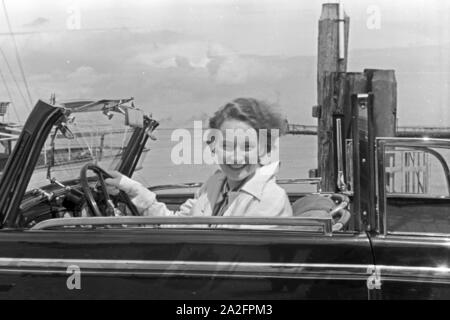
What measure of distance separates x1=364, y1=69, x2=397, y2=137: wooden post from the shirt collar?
3.09 metres

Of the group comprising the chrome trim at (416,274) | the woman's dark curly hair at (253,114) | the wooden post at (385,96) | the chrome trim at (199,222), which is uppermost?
the wooden post at (385,96)

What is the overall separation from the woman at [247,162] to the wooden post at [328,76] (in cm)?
324

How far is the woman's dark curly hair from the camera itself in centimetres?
263

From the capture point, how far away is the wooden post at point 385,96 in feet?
18.5

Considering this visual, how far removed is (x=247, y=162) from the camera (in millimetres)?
2625

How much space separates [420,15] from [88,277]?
4.33 metres

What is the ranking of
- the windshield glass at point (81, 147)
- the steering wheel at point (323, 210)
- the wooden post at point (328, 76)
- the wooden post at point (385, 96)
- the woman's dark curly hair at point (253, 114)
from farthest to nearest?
1. the wooden post at point (328, 76)
2. the wooden post at point (385, 96)
3. the windshield glass at point (81, 147)
4. the woman's dark curly hair at point (253, 114)
5. the steering wheel at point (323, 210)

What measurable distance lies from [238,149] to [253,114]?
145mm

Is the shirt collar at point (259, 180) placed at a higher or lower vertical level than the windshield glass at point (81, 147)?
lower

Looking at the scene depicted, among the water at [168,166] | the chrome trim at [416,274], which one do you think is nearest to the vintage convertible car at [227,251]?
the chrome trim at [416,274]

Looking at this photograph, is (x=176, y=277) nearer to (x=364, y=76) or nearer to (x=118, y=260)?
(x=118, y=260)

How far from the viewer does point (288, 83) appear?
4.44 m

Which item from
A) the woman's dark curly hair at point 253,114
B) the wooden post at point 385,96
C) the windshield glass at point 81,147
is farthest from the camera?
the wooden post at point 385,96

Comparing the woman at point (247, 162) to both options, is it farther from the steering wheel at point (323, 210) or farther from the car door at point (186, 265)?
the car door at point (186, 265)
